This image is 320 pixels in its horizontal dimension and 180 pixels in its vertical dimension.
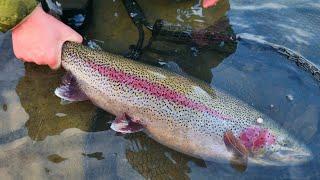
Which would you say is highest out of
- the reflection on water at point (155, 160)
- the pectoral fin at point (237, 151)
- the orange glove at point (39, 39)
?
the orange glove at point (39, 39)

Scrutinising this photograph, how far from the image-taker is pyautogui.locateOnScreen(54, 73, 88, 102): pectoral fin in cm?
373

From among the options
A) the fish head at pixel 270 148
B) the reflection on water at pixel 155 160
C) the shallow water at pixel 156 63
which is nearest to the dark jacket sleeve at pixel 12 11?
the shallow water at pixel 156 63

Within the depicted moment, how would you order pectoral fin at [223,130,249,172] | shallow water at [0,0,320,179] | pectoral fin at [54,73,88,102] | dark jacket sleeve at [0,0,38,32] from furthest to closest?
1. pectoral fin at [54,73,88,102]
2. dark jacket sleeve at [0,0,38,32]
3. shallow water at [0,0,320,179]
4. pectoral fin at [223,130,249,172]

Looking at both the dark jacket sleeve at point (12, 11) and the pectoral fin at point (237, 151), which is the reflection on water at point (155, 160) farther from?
the dark jacket sleeve at point (12, 11)

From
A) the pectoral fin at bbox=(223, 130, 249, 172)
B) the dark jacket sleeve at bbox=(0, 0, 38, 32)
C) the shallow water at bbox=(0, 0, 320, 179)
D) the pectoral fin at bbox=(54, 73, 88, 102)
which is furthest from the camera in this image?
the pectoral fin at bbox=(54, 73, 88, 102)

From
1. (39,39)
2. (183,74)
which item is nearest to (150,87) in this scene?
(183,74)

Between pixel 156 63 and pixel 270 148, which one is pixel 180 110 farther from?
pixel 156 63

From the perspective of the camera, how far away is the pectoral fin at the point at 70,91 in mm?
3732

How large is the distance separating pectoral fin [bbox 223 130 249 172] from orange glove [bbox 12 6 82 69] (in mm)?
1535

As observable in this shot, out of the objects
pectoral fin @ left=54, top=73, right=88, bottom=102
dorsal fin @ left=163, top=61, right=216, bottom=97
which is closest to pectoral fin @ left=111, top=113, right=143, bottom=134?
pectoral fin @ left=54, top=73, right=88, bottom=102

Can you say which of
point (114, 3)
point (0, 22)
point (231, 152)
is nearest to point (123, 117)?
point (231, 152)

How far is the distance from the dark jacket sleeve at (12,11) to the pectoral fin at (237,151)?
183 cm

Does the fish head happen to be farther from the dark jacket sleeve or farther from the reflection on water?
the dark jacket sleeve

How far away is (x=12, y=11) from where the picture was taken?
11.7 ft
